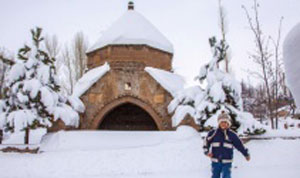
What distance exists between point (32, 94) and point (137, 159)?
4.38 metres

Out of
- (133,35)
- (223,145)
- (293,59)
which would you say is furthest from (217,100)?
(293,59)

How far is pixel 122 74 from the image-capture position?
43.2 feet

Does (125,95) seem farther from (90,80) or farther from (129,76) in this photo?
(90,80)

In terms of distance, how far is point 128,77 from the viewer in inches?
516

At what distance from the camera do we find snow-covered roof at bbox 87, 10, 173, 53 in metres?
13.8

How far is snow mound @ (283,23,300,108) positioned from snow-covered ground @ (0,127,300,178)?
5.32 meters

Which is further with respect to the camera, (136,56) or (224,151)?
(136,56)

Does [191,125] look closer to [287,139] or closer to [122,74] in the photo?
[287,139]

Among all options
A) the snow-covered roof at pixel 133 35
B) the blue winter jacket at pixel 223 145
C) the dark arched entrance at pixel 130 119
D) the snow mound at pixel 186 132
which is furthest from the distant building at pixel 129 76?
the blue winter jacket at pixel 223 145

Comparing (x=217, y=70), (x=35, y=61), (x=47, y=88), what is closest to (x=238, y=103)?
(x=217, y=70)

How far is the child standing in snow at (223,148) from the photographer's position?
439cm

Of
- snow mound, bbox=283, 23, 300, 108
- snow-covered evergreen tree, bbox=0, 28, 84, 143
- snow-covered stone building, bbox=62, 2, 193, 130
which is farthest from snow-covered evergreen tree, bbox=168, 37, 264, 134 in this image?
snow mound, bbox=283, 23, 300, 108

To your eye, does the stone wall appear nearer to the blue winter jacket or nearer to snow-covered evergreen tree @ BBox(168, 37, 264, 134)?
snow-covered evergreen tree @ BBox(168, 37, 264, 134)

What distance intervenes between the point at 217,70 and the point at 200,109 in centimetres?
159
